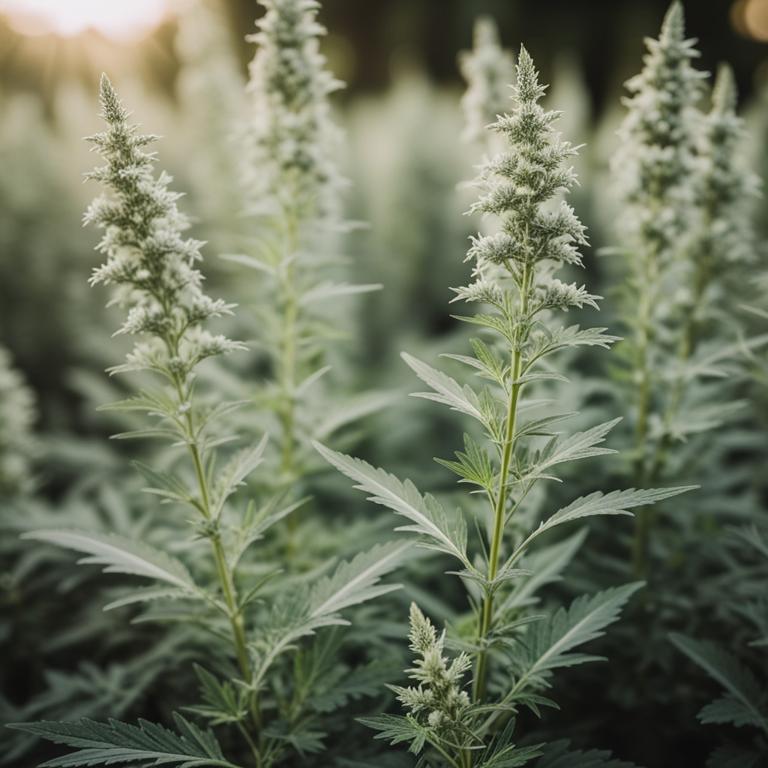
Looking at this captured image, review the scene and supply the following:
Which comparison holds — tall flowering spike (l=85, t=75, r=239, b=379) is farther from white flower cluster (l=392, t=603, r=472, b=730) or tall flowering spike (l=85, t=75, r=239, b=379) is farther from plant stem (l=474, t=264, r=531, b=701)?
white flower cluster (l=392, t=603, r=472, b=730)

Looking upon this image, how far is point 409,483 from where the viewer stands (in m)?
2.17

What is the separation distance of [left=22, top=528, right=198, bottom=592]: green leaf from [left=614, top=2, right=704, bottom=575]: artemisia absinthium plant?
7.02 feet

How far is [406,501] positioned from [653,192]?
200cm

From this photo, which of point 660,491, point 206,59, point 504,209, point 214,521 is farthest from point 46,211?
point 660,491

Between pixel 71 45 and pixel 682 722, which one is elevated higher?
pixel 71 45

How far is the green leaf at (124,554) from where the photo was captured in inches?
87.7

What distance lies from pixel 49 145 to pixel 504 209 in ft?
25.7

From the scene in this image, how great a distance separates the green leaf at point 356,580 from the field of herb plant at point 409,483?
2 cm

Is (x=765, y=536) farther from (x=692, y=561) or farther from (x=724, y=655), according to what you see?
(x=692, y=561)

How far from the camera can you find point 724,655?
2.60 meters

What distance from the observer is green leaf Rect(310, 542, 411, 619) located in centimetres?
224

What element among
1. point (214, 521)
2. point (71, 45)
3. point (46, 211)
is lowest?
point (214, 521)

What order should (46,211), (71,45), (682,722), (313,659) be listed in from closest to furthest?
1. (313,659)
2. (682,722)
3. (46,211)
4. (71,45)

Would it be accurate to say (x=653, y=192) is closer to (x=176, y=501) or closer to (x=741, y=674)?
(x=741, y=674)
